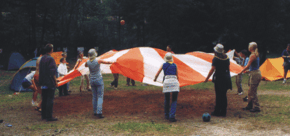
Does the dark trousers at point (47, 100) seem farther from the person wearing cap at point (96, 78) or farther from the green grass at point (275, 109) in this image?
the green grass at point (275, 109)

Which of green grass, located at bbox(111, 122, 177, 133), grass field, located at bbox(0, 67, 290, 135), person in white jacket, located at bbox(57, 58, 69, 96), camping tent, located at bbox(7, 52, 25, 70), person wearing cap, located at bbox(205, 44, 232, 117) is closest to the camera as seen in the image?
grass field, located at bbox(0, 67, 290, 135)

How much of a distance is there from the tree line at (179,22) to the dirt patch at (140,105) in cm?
1551

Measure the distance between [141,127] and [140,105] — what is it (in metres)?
2.54

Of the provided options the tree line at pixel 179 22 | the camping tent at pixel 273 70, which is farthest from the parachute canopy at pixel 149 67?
the tree line at pixel 179 22

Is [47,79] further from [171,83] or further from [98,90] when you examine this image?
[171,83]

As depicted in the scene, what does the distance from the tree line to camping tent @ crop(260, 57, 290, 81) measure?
8.25 metres

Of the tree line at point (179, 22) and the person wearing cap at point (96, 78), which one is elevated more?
the tree line at point (179, 22)

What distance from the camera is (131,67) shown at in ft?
24.4

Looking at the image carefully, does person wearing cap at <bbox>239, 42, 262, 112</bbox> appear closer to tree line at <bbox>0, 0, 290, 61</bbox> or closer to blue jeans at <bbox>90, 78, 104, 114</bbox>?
blue jeans at <bbox>90, 78, 104, 114</bbox>

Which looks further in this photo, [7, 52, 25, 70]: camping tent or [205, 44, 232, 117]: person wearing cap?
[7, 52, 25, 70]: camping tent

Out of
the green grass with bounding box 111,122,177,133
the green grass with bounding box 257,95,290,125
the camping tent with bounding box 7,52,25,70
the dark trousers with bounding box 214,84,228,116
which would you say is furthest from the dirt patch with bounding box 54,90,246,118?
the camping tent with bounding box 7,52,25,70

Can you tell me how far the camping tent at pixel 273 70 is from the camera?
13945 millimetres

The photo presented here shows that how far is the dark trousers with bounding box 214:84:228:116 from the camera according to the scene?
623cm

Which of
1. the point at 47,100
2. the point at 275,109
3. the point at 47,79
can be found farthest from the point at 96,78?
the point at 275,109
